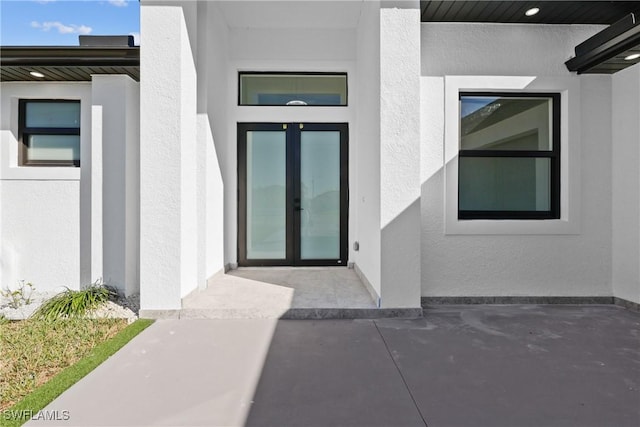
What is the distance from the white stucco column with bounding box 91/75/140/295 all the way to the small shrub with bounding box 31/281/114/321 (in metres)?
0.39

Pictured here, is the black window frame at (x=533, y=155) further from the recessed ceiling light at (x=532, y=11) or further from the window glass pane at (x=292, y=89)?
the window glass pane at (x=292, y=89)

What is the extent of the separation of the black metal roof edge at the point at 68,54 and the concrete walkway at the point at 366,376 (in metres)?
2.92

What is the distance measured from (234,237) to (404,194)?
3.03m

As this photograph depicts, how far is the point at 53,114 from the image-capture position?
4641 millimetres

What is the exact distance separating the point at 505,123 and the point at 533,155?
52cm

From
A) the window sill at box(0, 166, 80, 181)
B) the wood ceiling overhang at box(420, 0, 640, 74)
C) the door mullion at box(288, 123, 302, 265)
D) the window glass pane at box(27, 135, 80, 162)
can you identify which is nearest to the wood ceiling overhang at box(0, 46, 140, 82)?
the window glass pane at box(27, 135, 80, 162)

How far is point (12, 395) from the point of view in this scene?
2.12 metres

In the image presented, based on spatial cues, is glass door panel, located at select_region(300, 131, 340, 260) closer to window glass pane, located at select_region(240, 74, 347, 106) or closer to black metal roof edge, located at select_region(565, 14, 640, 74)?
window glass pane, located at select_region(240, 74, 347, 106)

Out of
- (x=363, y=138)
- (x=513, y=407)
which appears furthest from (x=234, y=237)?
(x=513, y=407)

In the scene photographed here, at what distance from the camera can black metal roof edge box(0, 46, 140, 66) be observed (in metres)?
3.71

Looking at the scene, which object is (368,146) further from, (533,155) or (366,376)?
(366,376)

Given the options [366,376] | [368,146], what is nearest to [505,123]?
[368,146]

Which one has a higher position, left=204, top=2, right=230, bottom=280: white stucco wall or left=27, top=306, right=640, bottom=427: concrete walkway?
left=204, top=2, right=230, bottom=280: white stucco wall

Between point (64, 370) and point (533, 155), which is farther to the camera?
point (533, 155)
